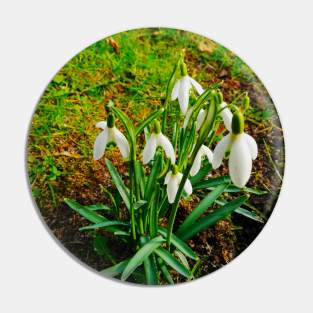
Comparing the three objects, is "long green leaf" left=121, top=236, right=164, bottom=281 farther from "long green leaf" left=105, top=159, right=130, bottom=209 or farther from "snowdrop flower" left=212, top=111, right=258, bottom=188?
"snowdrop flower" left=212, top=111, right=258, bottom=188

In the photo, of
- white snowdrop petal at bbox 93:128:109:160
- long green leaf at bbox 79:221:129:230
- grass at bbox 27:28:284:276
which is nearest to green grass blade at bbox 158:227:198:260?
long green leaf at bbox 79:221:129:230

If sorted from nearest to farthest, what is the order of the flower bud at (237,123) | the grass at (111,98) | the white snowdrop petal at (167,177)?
1. the flower bud at (237,123)
2. the white snowdrop petal at (167,177)
3. the grass at (111,98)

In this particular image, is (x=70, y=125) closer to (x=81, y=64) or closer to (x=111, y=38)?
(x=81, y=64)

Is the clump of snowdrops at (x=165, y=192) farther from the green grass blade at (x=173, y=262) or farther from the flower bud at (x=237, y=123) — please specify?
the flower bud at (x=237, y=123)

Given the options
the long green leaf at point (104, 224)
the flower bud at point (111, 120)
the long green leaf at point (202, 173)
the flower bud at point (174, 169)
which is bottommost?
the long green leaf at point (104, 224)

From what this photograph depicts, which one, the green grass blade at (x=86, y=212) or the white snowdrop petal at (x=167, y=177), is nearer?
the white snowdrop petal at (x=167, y=177)

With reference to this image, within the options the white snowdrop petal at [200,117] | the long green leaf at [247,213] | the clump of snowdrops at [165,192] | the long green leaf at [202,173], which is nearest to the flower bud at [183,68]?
the clump of snowdrops at [165,192]
